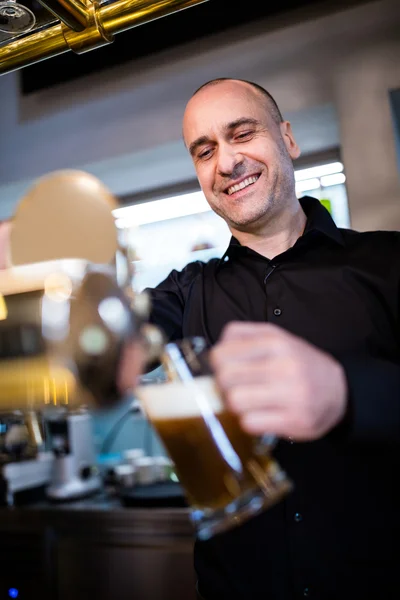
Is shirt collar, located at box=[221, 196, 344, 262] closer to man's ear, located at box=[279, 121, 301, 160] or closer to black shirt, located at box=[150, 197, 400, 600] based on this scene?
black shirt, located at box=[150, 197, 400, 600]

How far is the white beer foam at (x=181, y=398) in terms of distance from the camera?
1.62 ft

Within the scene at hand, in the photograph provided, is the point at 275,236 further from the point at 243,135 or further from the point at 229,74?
the point at 229,74

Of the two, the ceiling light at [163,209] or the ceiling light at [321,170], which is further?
the ceiling light at [163,209]

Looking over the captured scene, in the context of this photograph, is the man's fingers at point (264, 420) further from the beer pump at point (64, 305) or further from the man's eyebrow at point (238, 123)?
the man's eyebrow at point (238, 123)

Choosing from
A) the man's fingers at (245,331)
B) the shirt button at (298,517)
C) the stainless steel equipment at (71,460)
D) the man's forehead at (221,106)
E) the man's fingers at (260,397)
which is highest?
the man's forehead at (221,106)

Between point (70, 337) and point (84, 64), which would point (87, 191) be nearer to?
point (70, 337)

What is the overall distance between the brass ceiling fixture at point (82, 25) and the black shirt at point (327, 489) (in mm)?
574

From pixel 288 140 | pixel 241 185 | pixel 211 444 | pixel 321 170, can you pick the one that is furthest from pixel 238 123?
pixel 321 170

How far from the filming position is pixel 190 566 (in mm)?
1721

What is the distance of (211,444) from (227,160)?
2.87ft

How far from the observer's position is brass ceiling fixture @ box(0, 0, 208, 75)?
85 cm

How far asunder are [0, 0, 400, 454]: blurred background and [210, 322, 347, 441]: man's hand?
1447mm

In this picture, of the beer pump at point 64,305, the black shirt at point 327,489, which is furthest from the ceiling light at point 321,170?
the beer pump at point 64,305

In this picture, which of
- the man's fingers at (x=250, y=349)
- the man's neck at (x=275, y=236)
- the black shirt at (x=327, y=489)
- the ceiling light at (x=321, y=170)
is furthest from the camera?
the ceiling light at (x=321, y=170)
